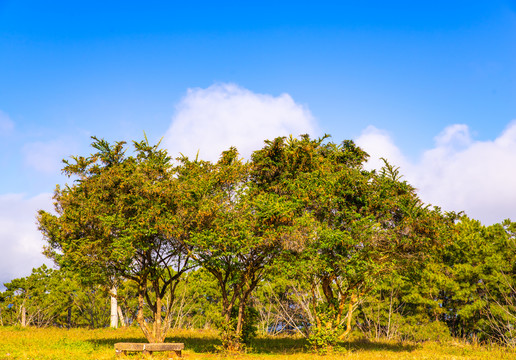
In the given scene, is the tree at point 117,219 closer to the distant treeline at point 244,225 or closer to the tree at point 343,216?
the distant treeline at point 244,225

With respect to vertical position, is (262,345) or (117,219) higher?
(117,219)

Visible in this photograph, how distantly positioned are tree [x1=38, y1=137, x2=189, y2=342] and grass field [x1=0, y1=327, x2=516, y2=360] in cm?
298

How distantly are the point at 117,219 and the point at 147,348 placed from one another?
547cm

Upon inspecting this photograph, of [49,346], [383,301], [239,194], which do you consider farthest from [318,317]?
[383,301]

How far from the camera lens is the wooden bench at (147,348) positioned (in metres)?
16.3

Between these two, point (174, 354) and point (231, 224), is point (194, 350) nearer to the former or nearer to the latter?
point (174, 354)

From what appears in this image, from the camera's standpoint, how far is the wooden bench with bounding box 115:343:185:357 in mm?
16312

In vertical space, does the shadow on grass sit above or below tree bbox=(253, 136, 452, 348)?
below

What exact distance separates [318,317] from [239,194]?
766cm

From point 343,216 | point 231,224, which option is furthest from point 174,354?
point 343,216

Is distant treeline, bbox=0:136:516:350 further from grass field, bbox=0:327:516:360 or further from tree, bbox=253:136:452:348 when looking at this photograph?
grass field, bbox=0:327:516:360

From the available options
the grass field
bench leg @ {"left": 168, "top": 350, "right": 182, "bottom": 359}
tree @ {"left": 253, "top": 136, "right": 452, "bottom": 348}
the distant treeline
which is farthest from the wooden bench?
tree @ {"left": 253, "top": 136, "right": 452, "bottom": 348}

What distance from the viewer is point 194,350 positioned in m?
20.3

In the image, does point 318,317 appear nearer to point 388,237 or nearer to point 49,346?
point 388,237
